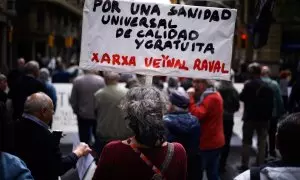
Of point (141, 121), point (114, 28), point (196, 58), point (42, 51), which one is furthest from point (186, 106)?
point (42, 51)

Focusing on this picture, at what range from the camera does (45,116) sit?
4.24 meters

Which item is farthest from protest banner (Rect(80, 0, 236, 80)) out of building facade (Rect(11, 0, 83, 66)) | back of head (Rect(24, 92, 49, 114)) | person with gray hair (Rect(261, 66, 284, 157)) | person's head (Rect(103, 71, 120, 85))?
person with gray hair (Rect(261, 66, 284, 157))

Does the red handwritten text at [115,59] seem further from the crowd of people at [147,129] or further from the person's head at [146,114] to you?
the person's head at [146,114]

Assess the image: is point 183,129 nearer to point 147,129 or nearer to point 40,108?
point 40,108

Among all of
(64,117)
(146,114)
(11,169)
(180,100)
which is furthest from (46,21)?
(11,169)

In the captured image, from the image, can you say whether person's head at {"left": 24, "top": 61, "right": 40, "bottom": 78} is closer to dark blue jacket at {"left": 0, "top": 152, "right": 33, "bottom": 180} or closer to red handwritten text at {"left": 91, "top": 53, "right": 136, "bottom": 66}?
red handwritten text at {"left": 91, "top": 53, "right": 136, "bottom": 66}

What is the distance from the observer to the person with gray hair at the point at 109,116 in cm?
720

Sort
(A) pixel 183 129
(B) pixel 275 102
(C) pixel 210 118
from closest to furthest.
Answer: (A) pixel 183 129 → (C) pixel 210 118 → (B) pixel 275 102

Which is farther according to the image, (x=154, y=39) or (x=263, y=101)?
(x=263, y=101)

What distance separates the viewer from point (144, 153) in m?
3.43

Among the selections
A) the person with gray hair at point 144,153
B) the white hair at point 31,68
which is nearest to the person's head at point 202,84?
the white hair at point 31,68

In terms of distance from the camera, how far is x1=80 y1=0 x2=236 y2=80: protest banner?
16.5 ft

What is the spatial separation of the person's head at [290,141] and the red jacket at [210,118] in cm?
386

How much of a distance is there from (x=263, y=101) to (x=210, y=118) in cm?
215
